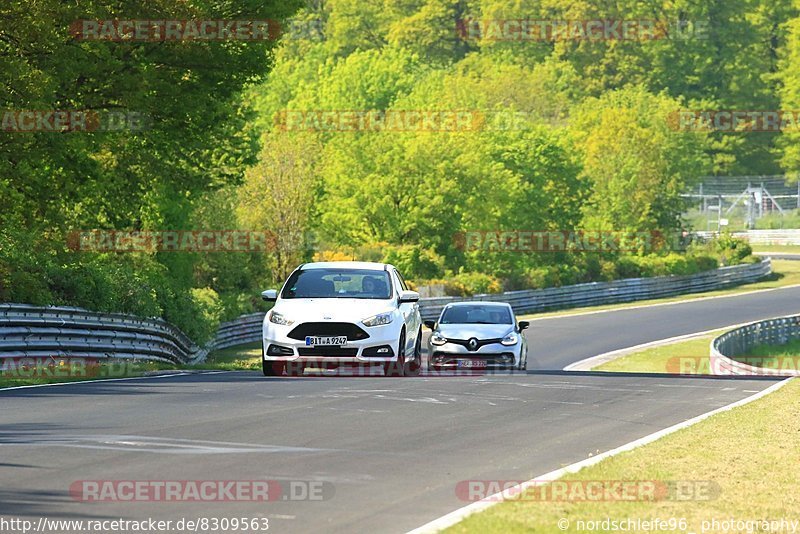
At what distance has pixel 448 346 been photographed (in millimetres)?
28500

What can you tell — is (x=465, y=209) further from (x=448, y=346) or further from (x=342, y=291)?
(x=342, y=291)

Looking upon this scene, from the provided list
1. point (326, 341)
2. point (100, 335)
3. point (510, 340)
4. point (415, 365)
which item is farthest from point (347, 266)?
point (510, 340)

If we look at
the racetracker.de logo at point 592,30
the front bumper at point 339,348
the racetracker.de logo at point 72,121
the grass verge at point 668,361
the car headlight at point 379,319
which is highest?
the racetracker.de logo at point 592,30

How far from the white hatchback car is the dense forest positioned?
554 cm

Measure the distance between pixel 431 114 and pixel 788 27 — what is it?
8237 cm

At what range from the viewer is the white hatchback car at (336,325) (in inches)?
827

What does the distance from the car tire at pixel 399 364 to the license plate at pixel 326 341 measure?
943mm

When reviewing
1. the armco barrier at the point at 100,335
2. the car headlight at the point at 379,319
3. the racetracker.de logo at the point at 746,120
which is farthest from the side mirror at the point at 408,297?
the racetracker.de logo at the point at 746,120

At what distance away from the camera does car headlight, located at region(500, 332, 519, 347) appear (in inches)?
1120

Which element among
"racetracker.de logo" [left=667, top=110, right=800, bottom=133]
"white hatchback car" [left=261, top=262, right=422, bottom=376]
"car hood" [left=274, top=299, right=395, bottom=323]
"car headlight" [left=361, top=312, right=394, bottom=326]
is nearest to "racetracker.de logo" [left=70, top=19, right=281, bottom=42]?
"white hatchback car" [left=261, top=262, right=422, bottom=376]

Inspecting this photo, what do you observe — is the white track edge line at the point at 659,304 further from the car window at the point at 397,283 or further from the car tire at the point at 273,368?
the car tire at the point at 273,368

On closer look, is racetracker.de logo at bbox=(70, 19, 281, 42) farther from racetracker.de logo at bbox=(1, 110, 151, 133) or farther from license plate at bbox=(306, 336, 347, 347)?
license plate at bbox=(306, 336, 347, 347)

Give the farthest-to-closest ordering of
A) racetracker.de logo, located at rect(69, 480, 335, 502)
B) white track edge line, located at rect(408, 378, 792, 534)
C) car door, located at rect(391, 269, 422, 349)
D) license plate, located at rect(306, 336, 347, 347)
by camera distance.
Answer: car door, located at rect(391, 269, 422, 349)
license plate, located at rect(306, 336, 347, 347)
racetracker.de logo, located at rect(69, 480, 335, 502)
white track edge line, located at rect(408, 378, 792, 534)

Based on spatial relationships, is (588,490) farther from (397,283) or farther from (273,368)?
(397,283)
